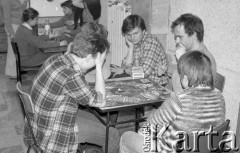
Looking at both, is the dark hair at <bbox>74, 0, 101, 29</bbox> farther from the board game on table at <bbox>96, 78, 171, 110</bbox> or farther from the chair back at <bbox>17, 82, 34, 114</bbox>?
the chair back at <bbox>17, 82, 34, 114</bbox>

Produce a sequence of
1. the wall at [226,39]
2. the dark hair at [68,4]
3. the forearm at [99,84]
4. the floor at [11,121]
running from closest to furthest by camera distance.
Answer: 1. the forearm at [99,84]
2. the wall at [226,39]
3. the floor at [11,121]
4. the dark hair at [68,4]

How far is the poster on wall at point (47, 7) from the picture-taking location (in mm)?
6199

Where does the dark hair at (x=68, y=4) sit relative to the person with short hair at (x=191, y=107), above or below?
above

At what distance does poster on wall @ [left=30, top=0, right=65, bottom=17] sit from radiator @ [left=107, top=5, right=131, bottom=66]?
144cm

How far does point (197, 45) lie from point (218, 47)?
524 millimetres

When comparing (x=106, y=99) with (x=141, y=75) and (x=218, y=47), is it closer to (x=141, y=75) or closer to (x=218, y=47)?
(x=141, y=75)

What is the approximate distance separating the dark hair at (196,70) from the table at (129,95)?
596 millimetres

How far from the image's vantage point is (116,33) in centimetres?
517

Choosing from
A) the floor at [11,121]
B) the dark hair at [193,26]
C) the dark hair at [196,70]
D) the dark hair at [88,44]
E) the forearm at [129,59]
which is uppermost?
the dark hair at [193,26]

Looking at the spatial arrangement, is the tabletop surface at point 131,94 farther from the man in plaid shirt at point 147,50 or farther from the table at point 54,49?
the table at point 54,49

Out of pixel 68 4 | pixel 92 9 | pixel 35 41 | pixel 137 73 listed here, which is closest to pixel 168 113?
pixel 137 73

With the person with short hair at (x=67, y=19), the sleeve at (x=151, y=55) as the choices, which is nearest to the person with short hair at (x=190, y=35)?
the sleeve at (x=151, y=55)

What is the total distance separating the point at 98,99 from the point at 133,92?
0.46m

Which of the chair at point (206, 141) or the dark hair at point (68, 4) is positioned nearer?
the chair at point (206, 141)
